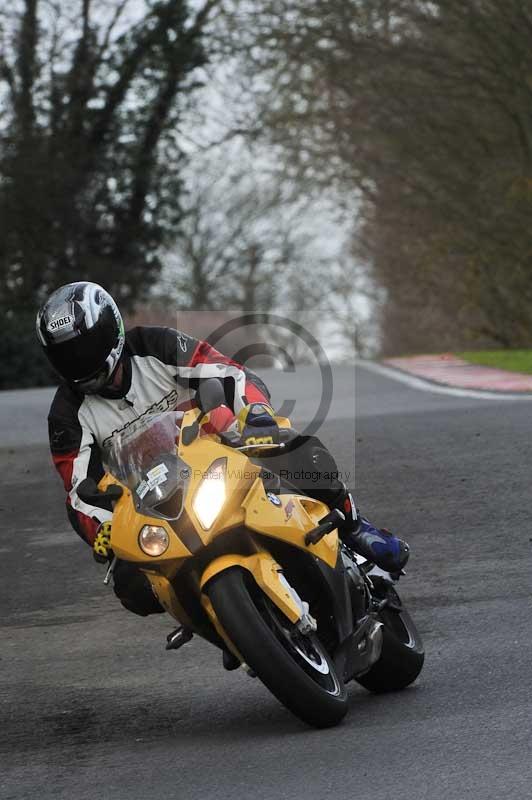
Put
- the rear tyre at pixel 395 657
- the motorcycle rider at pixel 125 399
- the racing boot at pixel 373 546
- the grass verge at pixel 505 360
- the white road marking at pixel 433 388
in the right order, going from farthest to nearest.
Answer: the grass verge at pixel 505 360, the white road marking at pixel 433 388, the racing boot at pixel 373 546, the rear tyre at pixel 395 657, the motorcycle rider at pixel 125 399

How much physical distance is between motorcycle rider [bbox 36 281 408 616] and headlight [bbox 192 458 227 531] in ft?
0.47

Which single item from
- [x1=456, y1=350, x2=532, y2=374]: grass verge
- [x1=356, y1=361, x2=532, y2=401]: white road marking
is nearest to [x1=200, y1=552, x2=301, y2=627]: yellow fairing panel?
[x1=356, y1=361, x2=532, y2=401]: white road marking

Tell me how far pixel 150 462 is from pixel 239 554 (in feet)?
1.57

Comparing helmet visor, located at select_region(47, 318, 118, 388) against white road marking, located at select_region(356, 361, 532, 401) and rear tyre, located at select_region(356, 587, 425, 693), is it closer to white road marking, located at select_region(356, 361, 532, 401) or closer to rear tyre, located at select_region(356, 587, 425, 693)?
rear tyre, located at select_region(356, 587, 425, 693)

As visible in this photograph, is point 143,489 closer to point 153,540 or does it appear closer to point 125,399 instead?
point 153,540

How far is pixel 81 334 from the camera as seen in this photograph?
5215mm

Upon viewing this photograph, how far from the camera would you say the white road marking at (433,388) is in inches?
623

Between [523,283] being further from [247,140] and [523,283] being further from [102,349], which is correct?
[102,349]

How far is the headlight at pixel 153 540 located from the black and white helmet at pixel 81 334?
738 millimetres

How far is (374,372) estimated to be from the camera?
2330 cm

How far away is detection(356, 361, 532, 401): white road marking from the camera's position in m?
15.8

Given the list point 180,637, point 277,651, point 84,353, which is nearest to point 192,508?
point 277,651

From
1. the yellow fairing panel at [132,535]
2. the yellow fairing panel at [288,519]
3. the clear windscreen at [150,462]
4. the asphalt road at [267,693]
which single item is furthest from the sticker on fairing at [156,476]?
the asphalt road at [267,693]

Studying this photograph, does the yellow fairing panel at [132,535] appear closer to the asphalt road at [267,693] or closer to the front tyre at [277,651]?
the front tyre at [277,651]
